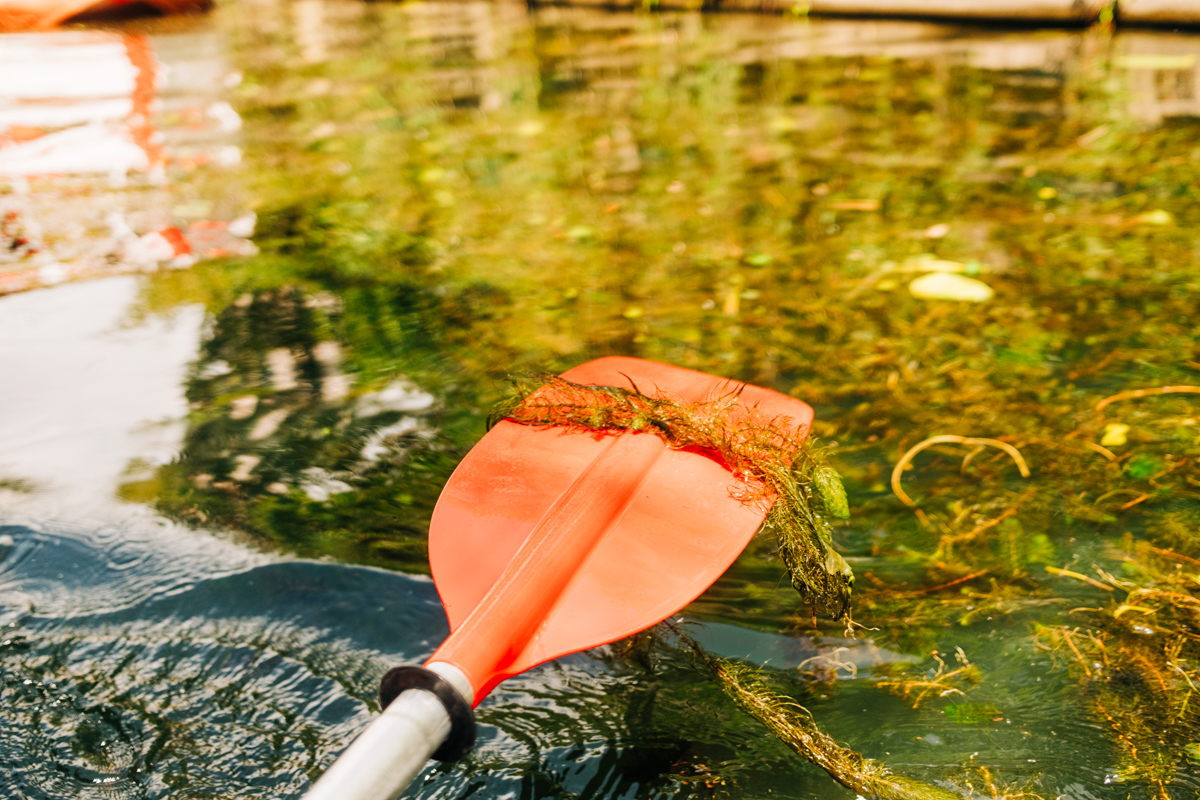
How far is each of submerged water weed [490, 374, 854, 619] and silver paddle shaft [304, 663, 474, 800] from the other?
0.65m

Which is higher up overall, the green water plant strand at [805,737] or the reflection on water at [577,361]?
the reflection on water at [577,361]

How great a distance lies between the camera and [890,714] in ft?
4.78

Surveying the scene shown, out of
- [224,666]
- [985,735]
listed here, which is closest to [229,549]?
[224,666]

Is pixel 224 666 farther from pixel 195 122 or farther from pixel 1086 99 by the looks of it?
pixel 1086 99

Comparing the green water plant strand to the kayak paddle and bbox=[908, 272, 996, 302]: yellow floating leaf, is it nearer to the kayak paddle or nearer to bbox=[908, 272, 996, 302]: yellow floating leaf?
the kayak paddle

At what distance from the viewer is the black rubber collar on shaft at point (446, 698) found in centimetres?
112

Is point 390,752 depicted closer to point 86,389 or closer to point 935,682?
point 935,682

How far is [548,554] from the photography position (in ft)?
4.65

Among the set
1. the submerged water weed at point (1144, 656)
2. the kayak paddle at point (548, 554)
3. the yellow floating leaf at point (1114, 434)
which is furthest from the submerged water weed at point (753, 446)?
the yellow floating leaf at point (1114, 434)

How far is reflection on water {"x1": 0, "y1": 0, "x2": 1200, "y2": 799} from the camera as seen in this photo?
1.46 meters

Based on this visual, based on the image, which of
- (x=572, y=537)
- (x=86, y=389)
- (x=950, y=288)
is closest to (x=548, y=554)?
(x=572, y=537)

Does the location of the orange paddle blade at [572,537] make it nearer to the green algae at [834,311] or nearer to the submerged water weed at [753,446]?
the submerged water weed at [753,446]

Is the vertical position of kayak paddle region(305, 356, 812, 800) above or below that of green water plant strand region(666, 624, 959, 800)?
above

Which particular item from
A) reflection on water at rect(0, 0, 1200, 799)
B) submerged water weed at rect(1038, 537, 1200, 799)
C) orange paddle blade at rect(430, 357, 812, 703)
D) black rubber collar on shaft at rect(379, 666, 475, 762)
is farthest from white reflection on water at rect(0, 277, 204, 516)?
submerged water weed at rect(1038, 537, 1200, 799)
